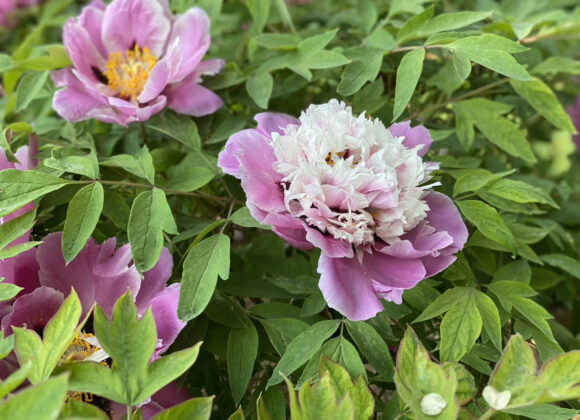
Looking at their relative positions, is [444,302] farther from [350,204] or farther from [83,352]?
[83,352]

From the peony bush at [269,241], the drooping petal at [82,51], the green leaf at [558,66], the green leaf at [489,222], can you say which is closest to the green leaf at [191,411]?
the peony bush at [269,241]

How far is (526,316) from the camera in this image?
453 mm

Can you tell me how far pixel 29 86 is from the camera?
1.95 feet

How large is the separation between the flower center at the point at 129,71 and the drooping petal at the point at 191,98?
0.11ft

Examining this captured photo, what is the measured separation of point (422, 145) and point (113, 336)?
8.8 inches

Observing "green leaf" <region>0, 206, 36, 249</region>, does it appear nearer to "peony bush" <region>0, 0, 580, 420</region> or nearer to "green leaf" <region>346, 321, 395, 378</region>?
"peony bush" <region>0, 0, 580, 420</region>

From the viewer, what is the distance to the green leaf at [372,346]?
1.40 ft

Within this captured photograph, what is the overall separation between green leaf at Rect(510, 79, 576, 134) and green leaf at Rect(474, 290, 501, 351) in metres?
0.23

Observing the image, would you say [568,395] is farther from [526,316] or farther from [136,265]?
[136,265]

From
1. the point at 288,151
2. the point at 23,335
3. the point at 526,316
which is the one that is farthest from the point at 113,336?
the point at 526,316

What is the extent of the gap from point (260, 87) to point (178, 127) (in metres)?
0.08

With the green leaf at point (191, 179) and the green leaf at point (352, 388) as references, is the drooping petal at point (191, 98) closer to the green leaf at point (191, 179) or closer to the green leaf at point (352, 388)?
the green leaf at point (191, 179)

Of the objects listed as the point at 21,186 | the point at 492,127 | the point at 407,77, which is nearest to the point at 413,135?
the point at 407,77

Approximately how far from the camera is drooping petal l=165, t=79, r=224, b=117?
0.57 meters
